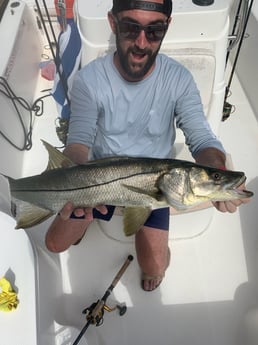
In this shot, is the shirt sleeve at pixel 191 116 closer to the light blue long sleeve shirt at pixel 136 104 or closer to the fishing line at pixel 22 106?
the light blue long sleeve shirt at pixel 136 104

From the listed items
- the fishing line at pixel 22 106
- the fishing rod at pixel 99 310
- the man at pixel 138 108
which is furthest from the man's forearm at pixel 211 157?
the fishing line at pixel 22 106

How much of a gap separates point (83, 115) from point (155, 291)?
155 cm

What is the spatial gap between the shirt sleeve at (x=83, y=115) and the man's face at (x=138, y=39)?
0.30 m

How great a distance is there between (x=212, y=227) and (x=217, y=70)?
1426 millimetres

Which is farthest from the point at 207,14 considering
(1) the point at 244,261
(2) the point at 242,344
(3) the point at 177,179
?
(2) the point at 242,344

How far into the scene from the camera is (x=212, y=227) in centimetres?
309

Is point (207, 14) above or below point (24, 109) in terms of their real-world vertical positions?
above

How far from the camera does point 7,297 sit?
2.00 m

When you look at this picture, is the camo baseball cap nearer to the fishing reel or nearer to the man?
the man

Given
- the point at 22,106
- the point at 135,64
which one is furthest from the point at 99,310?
the point at 22,106

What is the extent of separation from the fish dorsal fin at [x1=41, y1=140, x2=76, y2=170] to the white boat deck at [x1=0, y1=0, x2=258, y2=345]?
0.66 m

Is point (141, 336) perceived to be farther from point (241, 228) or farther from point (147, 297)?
point (241, 228)

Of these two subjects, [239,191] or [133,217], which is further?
[133,217]

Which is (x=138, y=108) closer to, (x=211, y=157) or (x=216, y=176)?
(x=211, y=157)
